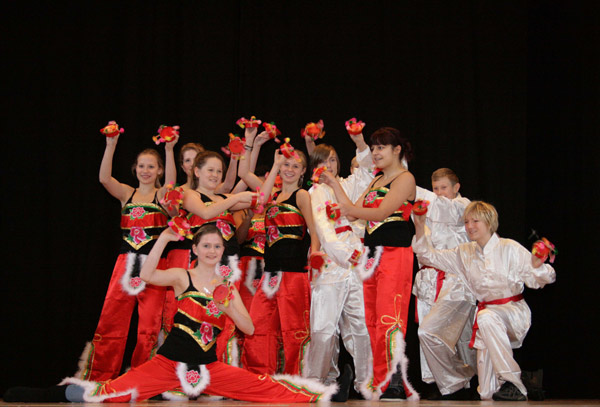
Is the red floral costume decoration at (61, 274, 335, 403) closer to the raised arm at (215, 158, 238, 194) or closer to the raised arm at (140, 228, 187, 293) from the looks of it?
the raised arm at (140, 228, 187, 293)

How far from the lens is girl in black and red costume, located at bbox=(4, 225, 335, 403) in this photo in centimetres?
303

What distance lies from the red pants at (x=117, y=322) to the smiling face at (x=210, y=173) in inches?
27.6

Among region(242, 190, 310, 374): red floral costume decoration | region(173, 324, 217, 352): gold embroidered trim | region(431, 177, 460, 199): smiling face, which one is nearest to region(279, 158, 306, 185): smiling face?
region(242, 190, 310, 374): red floral costume decoration

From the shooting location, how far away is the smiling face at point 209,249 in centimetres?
329

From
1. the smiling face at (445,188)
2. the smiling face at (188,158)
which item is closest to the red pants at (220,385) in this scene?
the smiling face at (188,158)

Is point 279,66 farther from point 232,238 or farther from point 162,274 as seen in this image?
point 162,274

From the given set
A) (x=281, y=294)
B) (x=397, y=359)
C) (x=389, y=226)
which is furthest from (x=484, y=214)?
(x=281, y=294)

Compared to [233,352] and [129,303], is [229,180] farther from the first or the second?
[233,352]

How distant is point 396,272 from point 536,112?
220 cm

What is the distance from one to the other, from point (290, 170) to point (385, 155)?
0.61m

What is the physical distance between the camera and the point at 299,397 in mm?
3104

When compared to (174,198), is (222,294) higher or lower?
lower

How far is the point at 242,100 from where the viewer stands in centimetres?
498

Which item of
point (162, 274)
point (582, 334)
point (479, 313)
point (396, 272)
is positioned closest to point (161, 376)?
point (162, 274)
